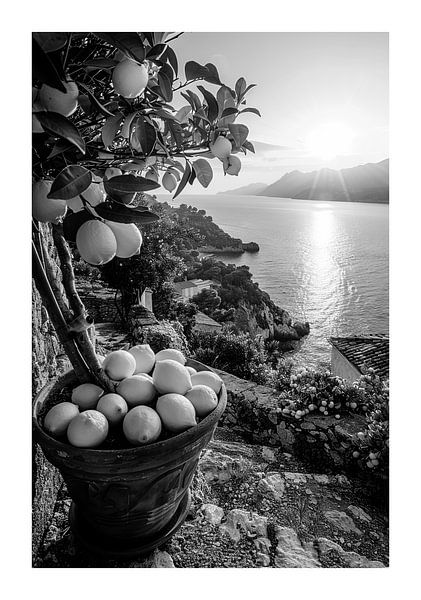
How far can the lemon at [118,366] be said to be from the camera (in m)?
0.83

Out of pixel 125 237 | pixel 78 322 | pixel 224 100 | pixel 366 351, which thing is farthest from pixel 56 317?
pixel 366 351

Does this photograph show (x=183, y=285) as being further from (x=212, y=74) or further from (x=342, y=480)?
(x=212, y=74)

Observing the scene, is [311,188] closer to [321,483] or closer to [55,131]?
[321,483]

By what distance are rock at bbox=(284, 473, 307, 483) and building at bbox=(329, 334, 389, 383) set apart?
128cm

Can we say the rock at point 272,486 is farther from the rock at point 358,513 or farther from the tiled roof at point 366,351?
the tiled roof at point 366,351

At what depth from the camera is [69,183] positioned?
457mm

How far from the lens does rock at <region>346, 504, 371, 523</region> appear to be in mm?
1136

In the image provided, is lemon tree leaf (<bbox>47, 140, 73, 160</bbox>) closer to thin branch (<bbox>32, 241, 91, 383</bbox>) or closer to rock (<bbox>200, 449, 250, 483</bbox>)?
thin branch (<bbox>32, 241, 91, 383</bbox>)

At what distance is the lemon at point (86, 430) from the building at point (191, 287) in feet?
7.75

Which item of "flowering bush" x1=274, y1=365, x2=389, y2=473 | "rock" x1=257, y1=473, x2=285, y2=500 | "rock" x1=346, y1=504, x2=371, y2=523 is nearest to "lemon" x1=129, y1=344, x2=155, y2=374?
"rock" x1=257, y1=473, x2=285, y2=500

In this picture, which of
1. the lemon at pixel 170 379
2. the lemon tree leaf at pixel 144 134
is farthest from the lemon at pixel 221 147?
the lemon at pixel 170 379

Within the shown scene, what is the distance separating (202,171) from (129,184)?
21 centimetres

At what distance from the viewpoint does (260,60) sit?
3.54 feet
